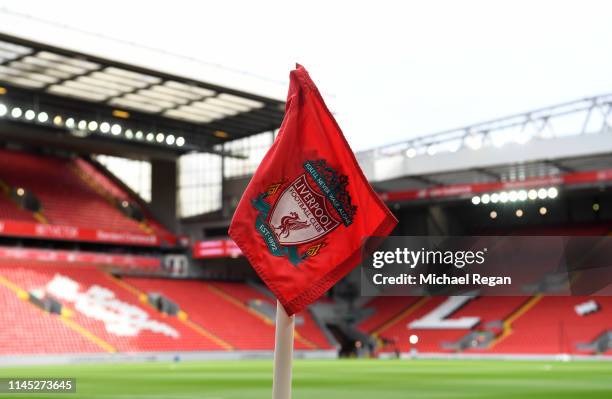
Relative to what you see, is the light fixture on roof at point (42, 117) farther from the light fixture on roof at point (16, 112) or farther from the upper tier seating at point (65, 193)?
the upper tier seating at point (65, 193)

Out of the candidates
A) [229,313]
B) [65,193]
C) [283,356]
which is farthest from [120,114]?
[283,356]

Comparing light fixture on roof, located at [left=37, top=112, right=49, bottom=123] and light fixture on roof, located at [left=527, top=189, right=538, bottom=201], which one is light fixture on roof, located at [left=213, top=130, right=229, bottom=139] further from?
light fixture on roof, located at [left=527, top=189, right=538, bottom=201]

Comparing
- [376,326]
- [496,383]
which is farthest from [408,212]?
[496,383]

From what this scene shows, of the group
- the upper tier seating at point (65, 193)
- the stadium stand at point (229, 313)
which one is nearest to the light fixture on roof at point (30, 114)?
the upper tier seating at point (65, 193)

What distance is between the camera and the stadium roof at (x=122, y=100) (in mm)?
47156

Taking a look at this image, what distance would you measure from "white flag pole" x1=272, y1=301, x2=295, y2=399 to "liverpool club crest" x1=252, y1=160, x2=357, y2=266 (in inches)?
15.5

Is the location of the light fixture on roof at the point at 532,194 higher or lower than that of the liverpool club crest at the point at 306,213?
higher

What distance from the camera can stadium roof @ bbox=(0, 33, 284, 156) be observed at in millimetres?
47156

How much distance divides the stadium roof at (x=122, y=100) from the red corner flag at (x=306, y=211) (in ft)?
132

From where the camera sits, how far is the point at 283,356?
18.2 ft

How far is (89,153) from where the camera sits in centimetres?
6688

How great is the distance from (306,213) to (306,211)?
0.01 meters

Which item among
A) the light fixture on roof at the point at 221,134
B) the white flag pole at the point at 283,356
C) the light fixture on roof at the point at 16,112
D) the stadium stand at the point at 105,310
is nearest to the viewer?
the white flag pole at the point at 283,356

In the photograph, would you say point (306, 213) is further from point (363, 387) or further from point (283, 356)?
point (363, 387)
